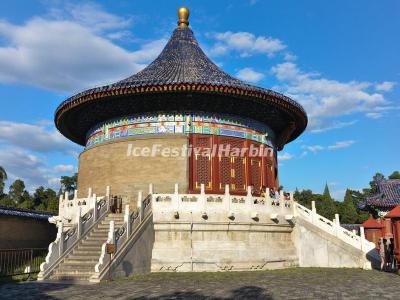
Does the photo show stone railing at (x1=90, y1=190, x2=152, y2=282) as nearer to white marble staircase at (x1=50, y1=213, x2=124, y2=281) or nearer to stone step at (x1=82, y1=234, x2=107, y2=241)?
white marble staircase at (x1=50, y1=213, x2=124, y2=281)

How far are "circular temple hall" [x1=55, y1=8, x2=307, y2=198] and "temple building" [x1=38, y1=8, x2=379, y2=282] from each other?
0.05m

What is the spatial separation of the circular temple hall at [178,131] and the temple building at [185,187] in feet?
0.17

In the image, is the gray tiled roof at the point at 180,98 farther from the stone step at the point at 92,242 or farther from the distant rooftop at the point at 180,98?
the stone step at the point at 92,242

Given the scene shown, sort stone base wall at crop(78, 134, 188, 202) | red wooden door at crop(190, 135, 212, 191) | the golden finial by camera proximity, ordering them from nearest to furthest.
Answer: stone base wall at crop(78, 134, 188, 202), red wooden door at crop(190, 135, 212, 191), the golden finial

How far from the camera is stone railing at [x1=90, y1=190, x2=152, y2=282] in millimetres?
11609

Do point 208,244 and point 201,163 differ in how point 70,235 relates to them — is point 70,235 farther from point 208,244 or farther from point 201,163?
point 201,163

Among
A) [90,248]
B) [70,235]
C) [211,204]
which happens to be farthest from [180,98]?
[90,248]

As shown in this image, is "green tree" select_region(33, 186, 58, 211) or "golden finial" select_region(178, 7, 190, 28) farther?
"green tree" select_region(33, 186, 58, 211)

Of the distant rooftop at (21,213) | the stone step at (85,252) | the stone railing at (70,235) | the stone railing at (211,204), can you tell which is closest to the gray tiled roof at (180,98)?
the stone railing at (211,204)

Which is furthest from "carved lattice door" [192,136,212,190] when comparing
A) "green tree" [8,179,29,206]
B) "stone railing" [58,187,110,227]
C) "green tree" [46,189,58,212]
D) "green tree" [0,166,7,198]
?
"green tree" [8,179,29,206]

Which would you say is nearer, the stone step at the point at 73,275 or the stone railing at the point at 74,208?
the stone step at the point at 73,275

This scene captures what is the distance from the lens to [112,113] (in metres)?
20.5

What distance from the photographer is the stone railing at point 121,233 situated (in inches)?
457

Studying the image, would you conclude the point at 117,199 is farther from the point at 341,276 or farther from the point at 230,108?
the point at 341,276
